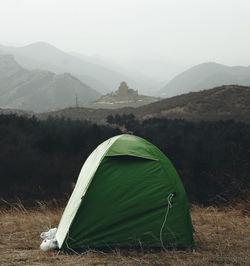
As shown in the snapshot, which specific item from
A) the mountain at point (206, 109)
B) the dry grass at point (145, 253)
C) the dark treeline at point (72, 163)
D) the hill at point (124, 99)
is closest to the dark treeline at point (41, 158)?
the dark treeline at point (72, 163)

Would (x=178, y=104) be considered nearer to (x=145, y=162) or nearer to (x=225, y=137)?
(x=225, y=137)

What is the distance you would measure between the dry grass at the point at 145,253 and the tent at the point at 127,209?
21 cm

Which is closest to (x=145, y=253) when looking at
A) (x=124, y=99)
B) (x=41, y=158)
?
(x=41, y=158)

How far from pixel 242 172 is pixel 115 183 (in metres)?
6.76

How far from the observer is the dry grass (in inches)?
187

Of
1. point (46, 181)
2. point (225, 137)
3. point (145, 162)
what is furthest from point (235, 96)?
point (145, 162)

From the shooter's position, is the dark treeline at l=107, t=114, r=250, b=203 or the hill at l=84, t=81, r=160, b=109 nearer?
the dark treeline at l=107, t=114, r=250, b=203

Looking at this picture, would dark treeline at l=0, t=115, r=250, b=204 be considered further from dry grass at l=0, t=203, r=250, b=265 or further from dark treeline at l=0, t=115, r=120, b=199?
dry grass at l=0, t=203, r=250, b=265

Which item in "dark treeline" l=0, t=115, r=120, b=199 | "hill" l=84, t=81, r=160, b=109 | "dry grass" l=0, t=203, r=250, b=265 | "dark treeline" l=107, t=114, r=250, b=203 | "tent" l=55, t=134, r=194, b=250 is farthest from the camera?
"hill" l=84, t=81, r=160, b=109

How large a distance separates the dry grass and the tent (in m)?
0.21

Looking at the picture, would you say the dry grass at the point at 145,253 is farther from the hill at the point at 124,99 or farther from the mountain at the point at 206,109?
the hill at the point at 124,99

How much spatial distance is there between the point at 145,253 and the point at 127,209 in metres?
0.71

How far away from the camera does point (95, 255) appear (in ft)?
16.4

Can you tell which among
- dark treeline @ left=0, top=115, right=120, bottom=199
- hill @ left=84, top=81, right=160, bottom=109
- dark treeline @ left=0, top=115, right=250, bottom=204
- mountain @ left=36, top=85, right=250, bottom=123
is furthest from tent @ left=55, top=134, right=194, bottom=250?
hill @ left=84, top=81, right=160, bottom=109
